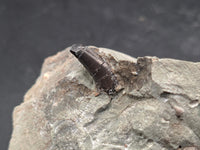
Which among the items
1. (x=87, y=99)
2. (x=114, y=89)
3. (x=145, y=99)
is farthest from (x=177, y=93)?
(x=87, y=99)

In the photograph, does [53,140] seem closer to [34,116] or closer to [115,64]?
[34,116]

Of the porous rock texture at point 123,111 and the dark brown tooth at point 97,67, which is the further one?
the dark brown tooth at point 97,67

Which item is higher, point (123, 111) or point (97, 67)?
point (97, 67)

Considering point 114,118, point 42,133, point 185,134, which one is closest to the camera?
point 185,134

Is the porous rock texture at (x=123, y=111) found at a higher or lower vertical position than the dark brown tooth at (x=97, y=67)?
lower

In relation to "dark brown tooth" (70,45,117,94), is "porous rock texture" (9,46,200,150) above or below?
below
